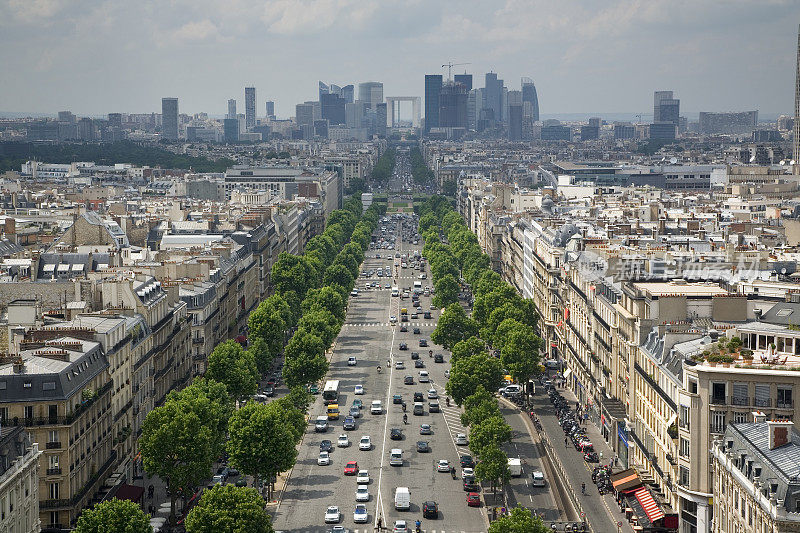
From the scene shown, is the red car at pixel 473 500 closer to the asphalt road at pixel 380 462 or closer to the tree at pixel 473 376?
the asphalt road at pixel 380 462

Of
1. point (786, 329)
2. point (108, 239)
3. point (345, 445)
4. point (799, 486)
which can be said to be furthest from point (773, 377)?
point (108, 239)

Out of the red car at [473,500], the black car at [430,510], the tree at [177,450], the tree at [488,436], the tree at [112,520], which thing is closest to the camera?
the tree at [112,520]

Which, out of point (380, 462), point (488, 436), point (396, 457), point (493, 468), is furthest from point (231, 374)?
point (493, 468)

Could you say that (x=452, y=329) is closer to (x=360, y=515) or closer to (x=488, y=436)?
(x=488, y=436)

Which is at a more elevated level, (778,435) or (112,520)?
(778,435)

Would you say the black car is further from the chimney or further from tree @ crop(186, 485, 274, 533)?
the chimney

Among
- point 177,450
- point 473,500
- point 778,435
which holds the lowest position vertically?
point 473,500

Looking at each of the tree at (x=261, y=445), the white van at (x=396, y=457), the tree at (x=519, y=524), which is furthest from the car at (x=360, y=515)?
the tree at (x=519, y=524)

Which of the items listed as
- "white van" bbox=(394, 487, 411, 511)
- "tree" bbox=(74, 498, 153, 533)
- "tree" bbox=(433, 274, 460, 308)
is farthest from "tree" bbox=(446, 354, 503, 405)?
"tree" bbox=(433, 274, 460, 308)
